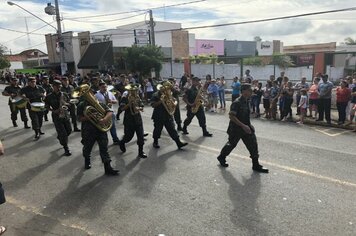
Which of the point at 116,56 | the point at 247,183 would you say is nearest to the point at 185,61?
the point at 116,56

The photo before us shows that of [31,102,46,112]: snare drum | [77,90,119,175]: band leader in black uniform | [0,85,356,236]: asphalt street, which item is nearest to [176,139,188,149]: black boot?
[0,85,356,236]: asphalt street

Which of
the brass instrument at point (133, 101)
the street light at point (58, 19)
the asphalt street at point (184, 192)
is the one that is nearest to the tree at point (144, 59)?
the street light at point (58, 19)

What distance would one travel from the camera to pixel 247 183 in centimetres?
582

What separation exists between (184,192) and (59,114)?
3903mm

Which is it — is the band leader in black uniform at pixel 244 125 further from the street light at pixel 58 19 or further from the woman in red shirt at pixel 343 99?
the street light at pixel 58 19

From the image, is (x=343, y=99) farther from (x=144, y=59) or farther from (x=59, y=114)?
(x=144, y=59)

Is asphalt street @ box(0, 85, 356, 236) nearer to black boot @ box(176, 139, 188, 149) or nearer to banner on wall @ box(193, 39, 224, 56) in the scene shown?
black boot @ box(176, 139, 188, 149)

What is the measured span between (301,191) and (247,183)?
0.86 m

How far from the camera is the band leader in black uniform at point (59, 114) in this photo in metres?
7.95

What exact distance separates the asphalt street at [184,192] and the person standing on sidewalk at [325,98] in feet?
9.54

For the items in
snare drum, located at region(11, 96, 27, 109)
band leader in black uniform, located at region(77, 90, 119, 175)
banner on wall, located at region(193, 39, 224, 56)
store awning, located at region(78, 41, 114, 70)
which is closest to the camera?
band leader in black uniform, located at region(77, 90, 119, 175)

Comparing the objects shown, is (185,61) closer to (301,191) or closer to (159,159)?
(159,159)

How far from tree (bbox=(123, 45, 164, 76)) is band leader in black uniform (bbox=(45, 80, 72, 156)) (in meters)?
17.9

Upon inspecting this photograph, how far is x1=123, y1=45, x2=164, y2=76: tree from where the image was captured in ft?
84.7
